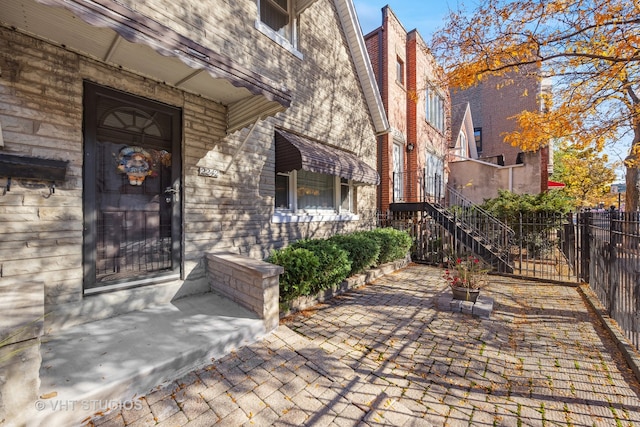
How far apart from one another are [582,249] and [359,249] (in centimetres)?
559

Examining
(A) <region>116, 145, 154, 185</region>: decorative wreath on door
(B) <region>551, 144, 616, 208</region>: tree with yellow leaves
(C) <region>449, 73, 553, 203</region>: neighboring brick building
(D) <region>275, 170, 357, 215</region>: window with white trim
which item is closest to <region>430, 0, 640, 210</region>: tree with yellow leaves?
(C) <region>449, 73, 553, 203</region>: neighboring brick building

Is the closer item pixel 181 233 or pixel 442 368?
pixel 442 368

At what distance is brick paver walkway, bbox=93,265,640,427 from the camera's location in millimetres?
2525

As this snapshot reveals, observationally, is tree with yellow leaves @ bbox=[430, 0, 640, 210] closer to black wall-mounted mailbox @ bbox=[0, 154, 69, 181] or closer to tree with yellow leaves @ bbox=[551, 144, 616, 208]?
black wall-mounted mailbox @ bbox=[0, 154, 69, 181]

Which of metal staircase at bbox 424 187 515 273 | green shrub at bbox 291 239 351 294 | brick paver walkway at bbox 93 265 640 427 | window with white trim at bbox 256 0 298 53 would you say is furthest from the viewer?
metal staircase at bbox 424 187 515 273

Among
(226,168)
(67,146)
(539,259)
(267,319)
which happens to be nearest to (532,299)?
(539,259)

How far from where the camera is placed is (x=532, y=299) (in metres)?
5.87

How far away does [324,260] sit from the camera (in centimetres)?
526

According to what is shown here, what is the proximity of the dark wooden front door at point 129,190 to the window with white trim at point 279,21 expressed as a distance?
127 inches

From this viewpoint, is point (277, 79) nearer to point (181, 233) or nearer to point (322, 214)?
point (322, 214)

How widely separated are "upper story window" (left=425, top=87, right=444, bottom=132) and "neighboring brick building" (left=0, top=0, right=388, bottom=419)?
9.41 meters

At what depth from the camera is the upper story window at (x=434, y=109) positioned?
14.3 meters

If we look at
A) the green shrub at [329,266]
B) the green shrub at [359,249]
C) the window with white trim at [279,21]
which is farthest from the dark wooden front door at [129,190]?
the green shrub at [359,249]

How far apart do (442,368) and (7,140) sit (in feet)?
18.2
